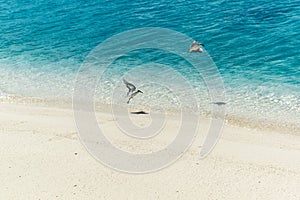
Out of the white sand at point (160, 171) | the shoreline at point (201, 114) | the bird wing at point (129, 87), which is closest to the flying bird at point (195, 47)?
the bird wing at point (129, 87)

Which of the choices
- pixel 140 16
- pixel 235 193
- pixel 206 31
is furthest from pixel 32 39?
pixel 235 193

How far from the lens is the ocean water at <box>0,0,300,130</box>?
15.3m

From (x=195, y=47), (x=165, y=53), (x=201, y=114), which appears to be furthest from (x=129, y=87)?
(x=165, y=53)

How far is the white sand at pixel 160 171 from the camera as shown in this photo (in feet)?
31.0

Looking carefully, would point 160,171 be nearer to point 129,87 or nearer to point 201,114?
point 201,114

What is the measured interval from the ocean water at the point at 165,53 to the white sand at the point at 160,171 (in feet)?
7.00

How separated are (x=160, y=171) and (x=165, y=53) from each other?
10944mm

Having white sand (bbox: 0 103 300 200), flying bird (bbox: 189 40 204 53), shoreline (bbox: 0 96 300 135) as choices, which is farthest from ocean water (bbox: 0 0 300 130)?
white sand (bbox: 0 103 300 200)

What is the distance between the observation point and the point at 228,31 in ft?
72.7

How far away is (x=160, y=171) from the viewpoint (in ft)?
33.9

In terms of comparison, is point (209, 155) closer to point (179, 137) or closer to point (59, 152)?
point (179, 137)

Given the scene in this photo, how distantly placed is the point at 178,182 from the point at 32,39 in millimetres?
17113

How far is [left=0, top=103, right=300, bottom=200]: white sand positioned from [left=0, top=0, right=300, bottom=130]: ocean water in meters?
2.13

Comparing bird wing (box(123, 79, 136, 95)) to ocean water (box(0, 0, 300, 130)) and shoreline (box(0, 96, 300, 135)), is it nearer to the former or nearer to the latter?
ocean water (box(0, 0, 300, 130))
